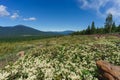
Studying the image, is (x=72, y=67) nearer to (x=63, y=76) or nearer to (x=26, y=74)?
(x=63, y=76)

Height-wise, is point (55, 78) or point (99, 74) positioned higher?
point (55, 78)

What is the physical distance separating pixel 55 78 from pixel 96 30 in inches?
4528

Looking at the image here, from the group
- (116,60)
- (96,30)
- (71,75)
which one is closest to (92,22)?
(96,30)

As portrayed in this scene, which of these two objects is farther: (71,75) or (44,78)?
(71,75)

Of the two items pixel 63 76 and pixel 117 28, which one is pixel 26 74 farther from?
pixel 117 28

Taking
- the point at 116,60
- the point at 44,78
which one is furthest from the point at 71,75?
→ the point at 116,60

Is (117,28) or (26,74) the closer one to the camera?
(26,74)

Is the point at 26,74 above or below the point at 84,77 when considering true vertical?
above

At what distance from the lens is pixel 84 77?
1461 centimetres

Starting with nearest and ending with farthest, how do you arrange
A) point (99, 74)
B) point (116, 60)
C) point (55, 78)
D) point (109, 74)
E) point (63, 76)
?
point (55, 78), point (63, 76), point (109, 74), point (99, 74), point (116, 60)

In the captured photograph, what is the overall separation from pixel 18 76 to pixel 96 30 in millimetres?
116598

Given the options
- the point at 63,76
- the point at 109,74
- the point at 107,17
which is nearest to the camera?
the point at 63,76

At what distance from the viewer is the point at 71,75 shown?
12.6 meters

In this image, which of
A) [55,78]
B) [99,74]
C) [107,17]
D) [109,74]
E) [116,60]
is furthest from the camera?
[107,17]
